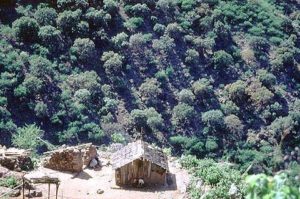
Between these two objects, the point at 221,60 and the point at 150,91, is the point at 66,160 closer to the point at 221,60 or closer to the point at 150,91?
the point at 150,91

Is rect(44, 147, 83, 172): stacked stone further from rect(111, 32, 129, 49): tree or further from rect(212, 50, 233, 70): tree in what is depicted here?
rect(212, 50, 233, 70): tree

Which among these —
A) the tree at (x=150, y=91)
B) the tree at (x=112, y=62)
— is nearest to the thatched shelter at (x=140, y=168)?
the tree at (x=150, y=91)

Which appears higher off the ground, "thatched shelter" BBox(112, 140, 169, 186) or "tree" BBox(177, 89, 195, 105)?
"tree" BBox(177, 89, 195, 105)

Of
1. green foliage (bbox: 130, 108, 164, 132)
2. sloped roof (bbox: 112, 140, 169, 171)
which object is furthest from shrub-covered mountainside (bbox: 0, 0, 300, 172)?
sloped roof (bbox: 112, 140, 169, 171)

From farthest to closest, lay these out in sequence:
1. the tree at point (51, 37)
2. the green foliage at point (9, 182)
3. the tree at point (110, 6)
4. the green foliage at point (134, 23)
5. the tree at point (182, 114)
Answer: the tree at point (110, 6), the green foliage at point (134, 23), the tree at point (51, 37), the tree at point (182, 114), the green foliage at point (9, 182)

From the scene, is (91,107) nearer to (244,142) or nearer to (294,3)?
(244,142)

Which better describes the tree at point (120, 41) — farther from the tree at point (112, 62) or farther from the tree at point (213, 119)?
the tree at point (213, 119)

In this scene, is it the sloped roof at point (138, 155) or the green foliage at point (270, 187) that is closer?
the green foliage at point (270, 187)
